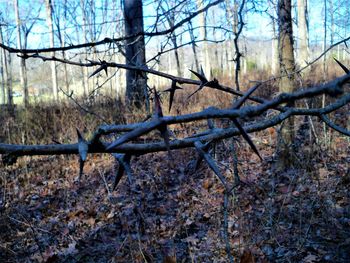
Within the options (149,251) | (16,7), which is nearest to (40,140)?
(149,251)

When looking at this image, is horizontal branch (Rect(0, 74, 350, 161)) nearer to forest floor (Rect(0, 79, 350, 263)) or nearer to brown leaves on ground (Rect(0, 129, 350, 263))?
forest floor (Rect(0, 79, 350, 263))

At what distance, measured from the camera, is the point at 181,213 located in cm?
374

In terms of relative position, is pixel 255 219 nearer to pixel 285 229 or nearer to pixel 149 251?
pixel 285 229

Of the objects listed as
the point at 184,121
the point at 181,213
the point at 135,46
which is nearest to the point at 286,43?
the point at 181,213

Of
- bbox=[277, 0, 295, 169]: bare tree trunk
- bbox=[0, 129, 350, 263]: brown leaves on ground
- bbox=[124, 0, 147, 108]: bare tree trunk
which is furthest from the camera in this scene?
bbox=[277, 0, 295, 169]: bare tree trunk

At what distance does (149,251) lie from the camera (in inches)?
121

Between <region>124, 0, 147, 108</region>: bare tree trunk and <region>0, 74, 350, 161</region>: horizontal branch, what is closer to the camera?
<region>0, 74, 350, 161</region>: horizontal branch

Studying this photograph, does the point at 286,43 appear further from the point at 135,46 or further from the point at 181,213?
the point at 135,46

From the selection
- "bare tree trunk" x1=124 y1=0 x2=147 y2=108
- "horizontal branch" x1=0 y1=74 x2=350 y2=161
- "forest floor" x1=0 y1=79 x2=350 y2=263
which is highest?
"bare tree trunk" x1=124 y1=0 x2=147 y2=108

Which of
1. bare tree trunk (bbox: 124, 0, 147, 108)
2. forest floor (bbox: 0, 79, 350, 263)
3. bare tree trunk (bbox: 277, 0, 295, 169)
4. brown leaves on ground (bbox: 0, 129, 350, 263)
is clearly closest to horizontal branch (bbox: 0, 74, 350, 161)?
bare tree trunk (bbox: 124, 0, 147, 108)

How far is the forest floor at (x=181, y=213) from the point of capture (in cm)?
300

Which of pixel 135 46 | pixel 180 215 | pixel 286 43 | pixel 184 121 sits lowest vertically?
pixel 180 215

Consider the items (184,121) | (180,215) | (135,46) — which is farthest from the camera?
(135,46)

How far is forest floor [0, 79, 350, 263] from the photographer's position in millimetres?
3000
